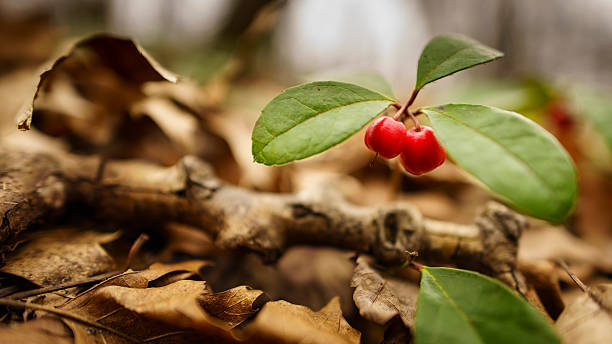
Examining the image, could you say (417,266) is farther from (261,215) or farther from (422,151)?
(261,215)

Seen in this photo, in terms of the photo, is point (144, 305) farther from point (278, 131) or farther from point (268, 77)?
point (268, 77)

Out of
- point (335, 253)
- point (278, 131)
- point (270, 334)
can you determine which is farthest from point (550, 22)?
point (270, 334)

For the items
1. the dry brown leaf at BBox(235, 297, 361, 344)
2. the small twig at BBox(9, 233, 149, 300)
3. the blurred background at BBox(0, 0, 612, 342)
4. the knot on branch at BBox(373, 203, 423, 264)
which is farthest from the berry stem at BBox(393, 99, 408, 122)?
the small twig at BBox(9, 233, 149, 300)

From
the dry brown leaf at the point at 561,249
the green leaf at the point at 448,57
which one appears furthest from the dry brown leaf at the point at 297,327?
the dry brown leaf at the point at 561,249

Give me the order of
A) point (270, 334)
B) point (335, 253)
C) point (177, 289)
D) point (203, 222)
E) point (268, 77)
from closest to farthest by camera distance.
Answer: point (270, 334)
point (177, 289)
point (203, 222)
point (335, 253)
point (268, 77)

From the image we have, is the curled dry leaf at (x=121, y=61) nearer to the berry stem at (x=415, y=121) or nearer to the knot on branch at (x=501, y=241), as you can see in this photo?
the berry stem at (x=415, y=121)

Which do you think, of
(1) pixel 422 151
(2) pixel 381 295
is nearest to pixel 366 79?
(1) pixel 422 151
